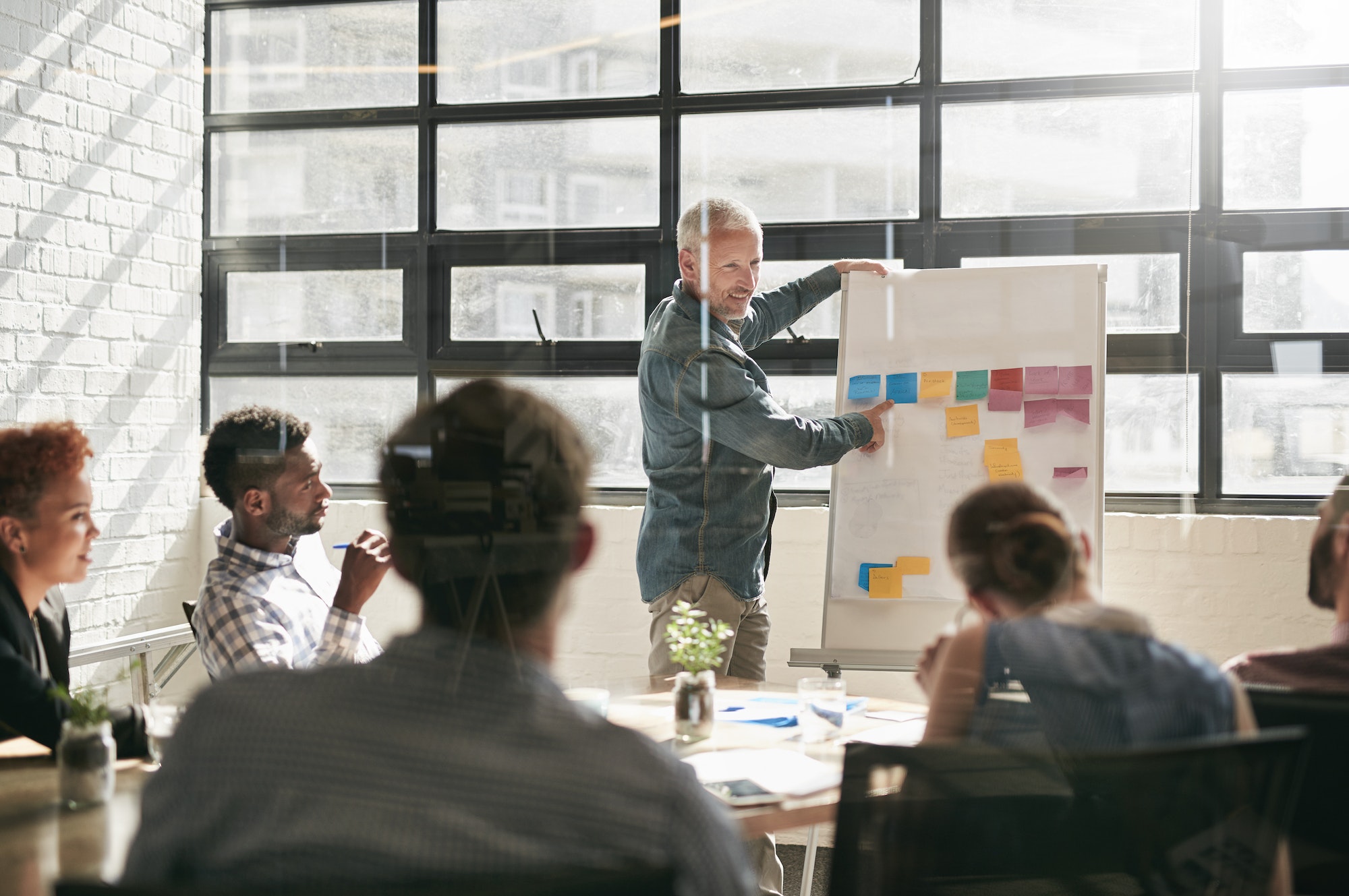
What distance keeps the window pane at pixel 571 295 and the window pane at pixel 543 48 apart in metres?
0.52

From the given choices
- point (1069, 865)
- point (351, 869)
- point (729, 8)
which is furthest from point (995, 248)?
point (351, 869)

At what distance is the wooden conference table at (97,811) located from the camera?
46.9 inches

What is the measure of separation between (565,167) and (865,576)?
152 centimetres

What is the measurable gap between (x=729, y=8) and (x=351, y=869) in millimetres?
2735

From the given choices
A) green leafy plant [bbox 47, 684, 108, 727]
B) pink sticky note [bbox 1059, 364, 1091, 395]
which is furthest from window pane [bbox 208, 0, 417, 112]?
pink sticky note [bbox 1059, 364, 1091, 395]

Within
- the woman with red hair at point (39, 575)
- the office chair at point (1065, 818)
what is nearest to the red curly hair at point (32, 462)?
the woman with red hair at point (39, 575)

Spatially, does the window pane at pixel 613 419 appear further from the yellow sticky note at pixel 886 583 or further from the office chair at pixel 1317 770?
the office chair at pixel 1317 770

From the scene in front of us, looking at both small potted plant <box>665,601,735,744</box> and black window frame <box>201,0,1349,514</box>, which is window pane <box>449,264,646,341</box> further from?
small potted plant <box>665,601,735,744</box>

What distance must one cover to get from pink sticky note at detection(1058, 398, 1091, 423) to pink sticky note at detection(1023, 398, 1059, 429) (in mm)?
14

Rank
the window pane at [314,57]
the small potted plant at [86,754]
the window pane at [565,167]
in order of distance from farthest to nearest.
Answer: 1. the window pane at [565,167]
2. the window pane at [314,57]
3. the small potted plant at [86,754]

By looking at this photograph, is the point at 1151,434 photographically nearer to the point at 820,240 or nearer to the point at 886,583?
the point at 886,583

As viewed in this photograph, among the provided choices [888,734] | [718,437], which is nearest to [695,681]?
[888,734]

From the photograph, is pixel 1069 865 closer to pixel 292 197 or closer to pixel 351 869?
pixel 351 869

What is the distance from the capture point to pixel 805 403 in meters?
3.02
